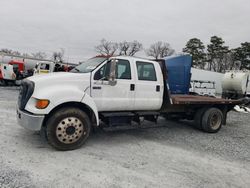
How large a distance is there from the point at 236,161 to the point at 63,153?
11.6ft

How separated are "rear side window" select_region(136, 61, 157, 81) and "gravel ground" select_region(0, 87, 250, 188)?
63.1 inches

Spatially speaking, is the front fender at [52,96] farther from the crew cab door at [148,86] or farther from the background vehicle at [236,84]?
the background vehicle at [236,84]

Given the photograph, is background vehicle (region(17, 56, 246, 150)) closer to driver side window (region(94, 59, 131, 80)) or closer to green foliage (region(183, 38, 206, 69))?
driver side window (region(94, 59, 131, 80))

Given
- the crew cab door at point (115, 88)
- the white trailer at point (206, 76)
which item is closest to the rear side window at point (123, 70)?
the crew cab door at point (115, 88)

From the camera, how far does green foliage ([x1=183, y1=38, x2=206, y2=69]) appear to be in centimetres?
4491

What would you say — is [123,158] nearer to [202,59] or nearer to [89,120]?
[89,120]

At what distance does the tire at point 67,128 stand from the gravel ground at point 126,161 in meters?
0.18

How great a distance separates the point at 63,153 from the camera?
4.26m

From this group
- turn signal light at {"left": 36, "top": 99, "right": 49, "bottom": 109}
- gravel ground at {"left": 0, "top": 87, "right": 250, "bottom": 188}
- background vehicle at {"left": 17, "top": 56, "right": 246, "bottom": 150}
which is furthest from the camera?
background vehicle at {"left": 17, "top": 56, "right": 246, "bottom": 150}

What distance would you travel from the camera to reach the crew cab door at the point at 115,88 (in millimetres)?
4805

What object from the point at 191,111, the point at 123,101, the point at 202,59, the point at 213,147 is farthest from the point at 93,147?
the point at 202,59

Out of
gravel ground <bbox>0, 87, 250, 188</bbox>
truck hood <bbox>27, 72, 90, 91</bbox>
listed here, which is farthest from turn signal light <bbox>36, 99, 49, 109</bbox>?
gravel ground <bbox>0, 87, 250, 188</bbox>

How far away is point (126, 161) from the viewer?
4.07m

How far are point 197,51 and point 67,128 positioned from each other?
4553 centimetres
